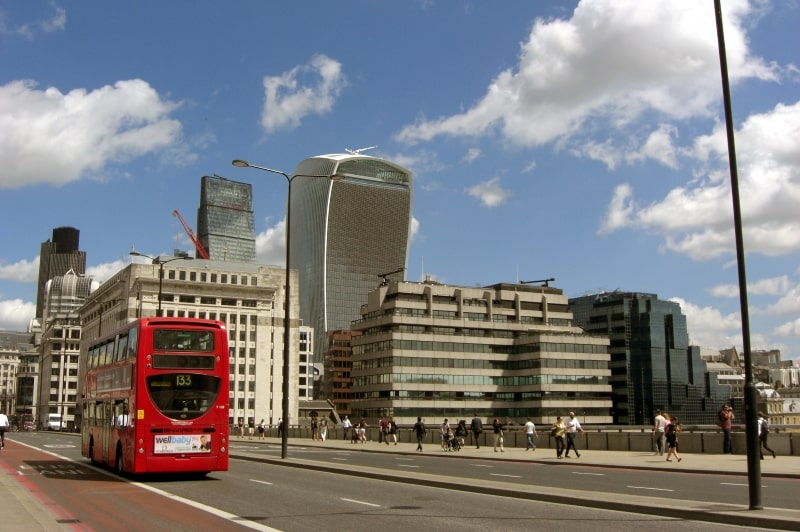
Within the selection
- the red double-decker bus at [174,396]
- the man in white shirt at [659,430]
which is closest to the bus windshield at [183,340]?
the red double-decker bus at [174,396]

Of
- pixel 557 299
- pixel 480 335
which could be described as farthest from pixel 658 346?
pixel 480 335

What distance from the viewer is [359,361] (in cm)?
15262

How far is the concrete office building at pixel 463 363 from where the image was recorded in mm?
143875

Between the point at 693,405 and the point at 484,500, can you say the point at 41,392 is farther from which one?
the point at 484,500

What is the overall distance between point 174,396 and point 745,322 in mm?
15730

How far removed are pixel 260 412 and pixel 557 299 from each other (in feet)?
213

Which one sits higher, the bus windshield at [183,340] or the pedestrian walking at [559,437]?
the bus windshield at [183,340]

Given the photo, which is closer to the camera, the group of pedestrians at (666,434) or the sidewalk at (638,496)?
the sidewalk at (638,496)

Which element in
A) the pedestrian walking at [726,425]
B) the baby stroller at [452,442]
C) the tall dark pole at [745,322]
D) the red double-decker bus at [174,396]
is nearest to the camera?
the tall dark pole at [745,322]

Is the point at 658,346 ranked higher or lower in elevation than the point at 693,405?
higher

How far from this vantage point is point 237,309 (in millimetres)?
152000

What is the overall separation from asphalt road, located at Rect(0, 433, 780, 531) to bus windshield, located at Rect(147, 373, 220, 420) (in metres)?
2.09

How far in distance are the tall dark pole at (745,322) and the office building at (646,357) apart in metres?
180

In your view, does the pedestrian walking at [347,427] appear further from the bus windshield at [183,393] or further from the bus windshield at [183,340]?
the bus windshield at [183,340]
